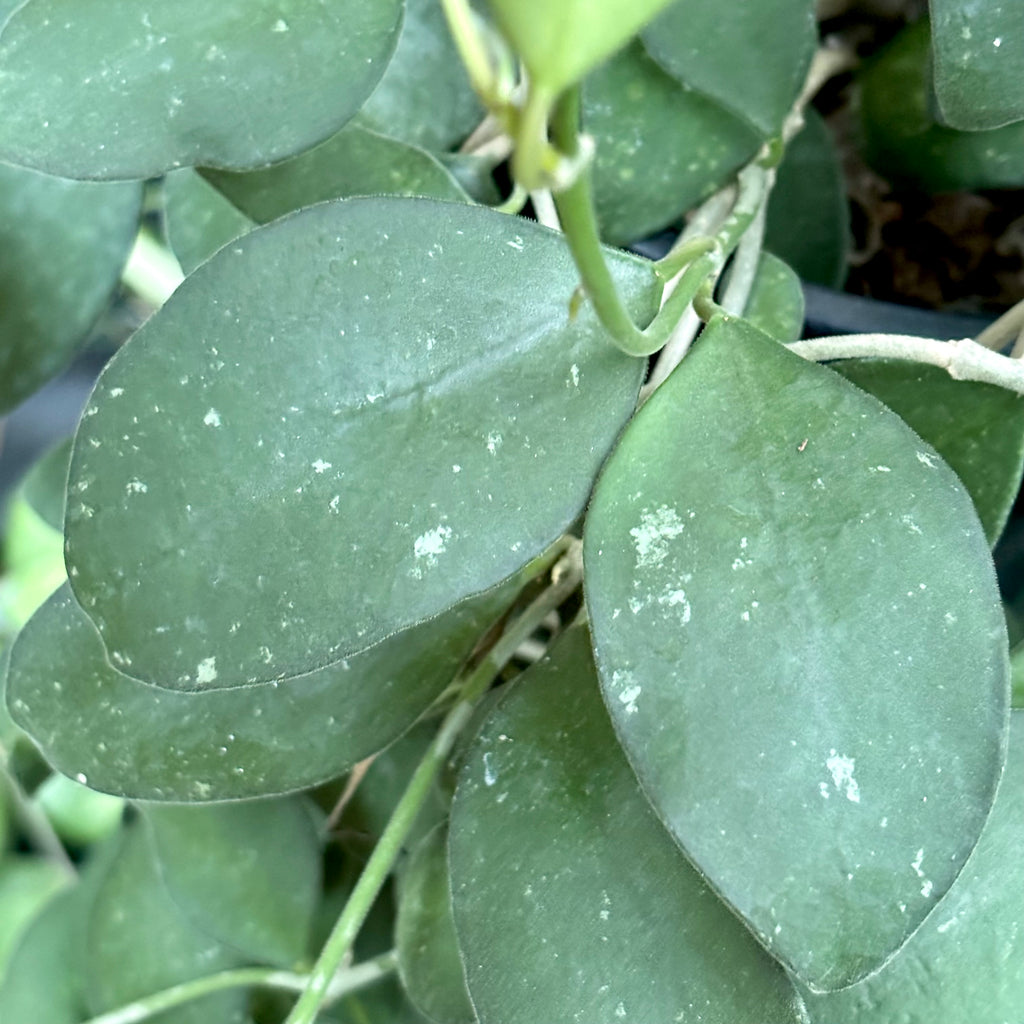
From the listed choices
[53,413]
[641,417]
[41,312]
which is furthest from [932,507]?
[53,413]

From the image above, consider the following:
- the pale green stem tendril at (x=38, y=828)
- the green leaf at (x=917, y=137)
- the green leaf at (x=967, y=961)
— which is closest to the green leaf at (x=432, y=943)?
the green leaf at (x=967, y=961)

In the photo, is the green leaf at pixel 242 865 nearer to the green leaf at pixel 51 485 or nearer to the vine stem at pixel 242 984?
the vine stem at pixel 242 984

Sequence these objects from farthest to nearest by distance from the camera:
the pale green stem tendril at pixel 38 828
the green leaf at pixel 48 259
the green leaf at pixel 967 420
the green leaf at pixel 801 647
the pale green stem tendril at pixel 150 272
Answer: the pale green stem tendril at pixel 38 828 < the pale green stem tendril at pixel 150 272 < the green leaf at pixel 48 259 < the green leaf at pixel 967 420 < the green leaf at pixel 801 647

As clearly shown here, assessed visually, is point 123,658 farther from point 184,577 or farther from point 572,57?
point 572,57

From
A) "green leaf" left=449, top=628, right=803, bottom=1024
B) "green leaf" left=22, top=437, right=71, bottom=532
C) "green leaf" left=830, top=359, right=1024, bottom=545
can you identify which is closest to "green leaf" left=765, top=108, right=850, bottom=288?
"green leaf" left=830, top=359, right=1024, bottom=545

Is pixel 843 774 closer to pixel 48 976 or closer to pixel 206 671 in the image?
pixel 206 671

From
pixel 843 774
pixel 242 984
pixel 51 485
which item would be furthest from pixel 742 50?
pixel 242 984

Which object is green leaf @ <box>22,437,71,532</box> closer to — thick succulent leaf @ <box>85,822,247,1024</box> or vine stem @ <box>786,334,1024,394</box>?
thick succulent leaf @ <box>85,822,247,1024</box>
